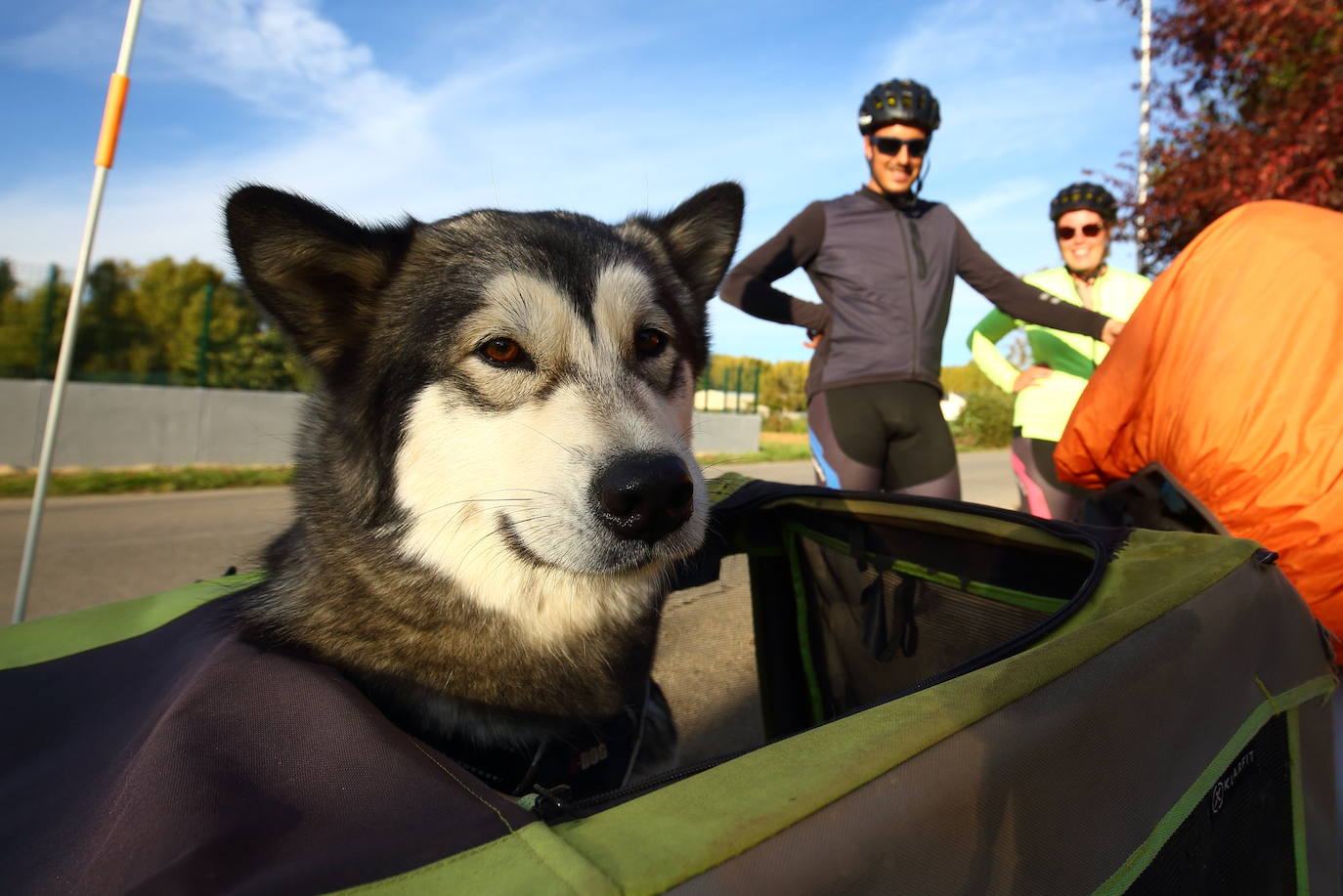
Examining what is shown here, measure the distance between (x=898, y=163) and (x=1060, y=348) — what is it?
51.4 inches

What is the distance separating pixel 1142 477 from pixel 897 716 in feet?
5.21

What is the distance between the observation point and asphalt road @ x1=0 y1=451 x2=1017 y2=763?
321 centimetres

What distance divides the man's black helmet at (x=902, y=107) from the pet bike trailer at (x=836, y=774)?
222 centimetres

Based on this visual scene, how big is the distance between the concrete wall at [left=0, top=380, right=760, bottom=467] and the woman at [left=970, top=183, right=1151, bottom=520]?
589 cm

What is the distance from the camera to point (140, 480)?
10.1 meters

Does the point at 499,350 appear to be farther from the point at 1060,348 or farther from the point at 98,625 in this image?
the point at 1060,348

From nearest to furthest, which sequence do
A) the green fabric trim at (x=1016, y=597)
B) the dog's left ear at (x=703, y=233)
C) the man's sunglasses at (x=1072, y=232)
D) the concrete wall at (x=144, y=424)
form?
the green fabric trim at (x=1016, y=597) → the dog's left ear at (x=703, y=233) → the man's sunglasses at (x=1072, y=232) → the concrete wall at (x=144, y=424)

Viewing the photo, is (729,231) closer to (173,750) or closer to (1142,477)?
(1142,477)

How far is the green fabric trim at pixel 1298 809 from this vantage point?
1.47 meters

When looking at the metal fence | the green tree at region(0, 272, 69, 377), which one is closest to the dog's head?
the green tree at region(0, 272, 69, 377)

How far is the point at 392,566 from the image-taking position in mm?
1714

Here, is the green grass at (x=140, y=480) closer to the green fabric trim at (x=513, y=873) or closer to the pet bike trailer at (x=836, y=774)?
the pet bike trailer at (x=836, y=774)

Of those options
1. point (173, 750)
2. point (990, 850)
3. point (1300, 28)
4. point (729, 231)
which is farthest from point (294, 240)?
point (1300, 28)

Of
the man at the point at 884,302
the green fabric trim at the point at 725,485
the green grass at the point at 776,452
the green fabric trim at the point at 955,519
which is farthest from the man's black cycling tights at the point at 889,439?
the green grass at the point at 776,452
